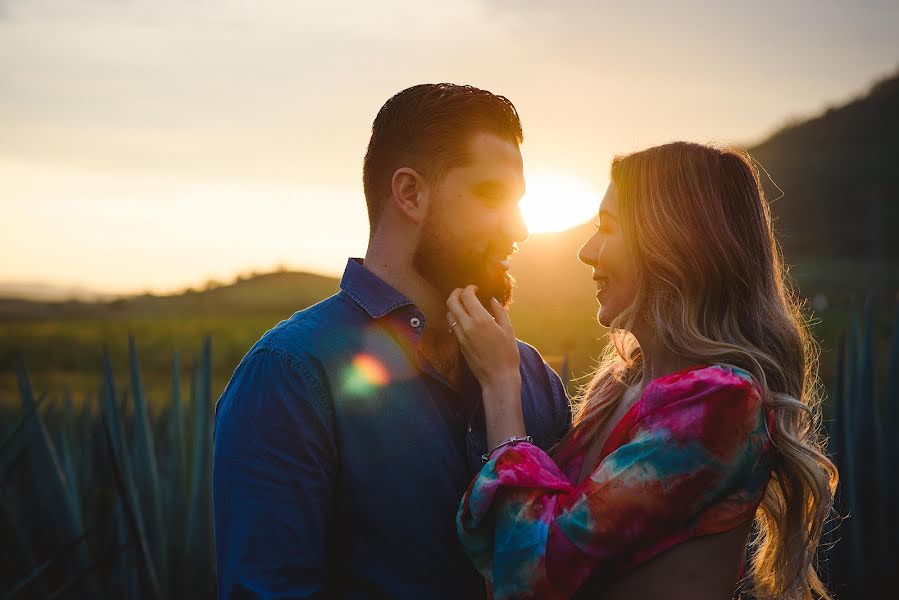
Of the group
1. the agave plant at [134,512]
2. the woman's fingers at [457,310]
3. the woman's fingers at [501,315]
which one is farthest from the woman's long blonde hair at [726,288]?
the agave plant at [134,512]

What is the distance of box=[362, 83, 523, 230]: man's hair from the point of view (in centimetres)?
257

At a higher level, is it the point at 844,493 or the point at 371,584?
the point at 371,584

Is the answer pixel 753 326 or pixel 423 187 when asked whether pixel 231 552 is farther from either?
pixel 753 326

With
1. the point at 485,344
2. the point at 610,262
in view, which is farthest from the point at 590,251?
the point at 485,344

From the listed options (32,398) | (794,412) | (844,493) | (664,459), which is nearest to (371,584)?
(664,459)

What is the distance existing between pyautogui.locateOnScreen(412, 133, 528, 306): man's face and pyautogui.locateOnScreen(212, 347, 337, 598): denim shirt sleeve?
0.66 metres

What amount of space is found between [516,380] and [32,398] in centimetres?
236

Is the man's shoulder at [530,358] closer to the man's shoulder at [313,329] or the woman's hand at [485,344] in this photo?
the woman's hand at [485,344]

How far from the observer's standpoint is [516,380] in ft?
7.63

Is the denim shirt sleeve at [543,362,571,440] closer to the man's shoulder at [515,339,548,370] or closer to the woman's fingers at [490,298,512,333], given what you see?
the man's shoulder at [515,339,548,370]

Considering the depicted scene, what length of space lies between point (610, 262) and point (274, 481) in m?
1.20

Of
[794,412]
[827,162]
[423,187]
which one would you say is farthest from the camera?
[827,162]

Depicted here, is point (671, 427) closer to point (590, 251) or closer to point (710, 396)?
point (710, 396)

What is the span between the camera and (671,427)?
182cm
